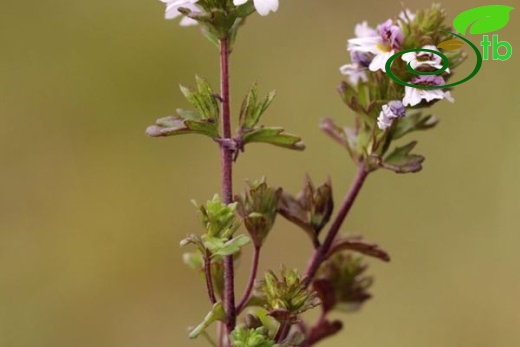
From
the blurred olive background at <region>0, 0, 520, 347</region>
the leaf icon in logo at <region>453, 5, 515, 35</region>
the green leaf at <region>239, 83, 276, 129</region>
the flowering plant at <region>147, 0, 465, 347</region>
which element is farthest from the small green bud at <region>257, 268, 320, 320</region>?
the blurred olive background at <region>0, 0, 520, 347</region>

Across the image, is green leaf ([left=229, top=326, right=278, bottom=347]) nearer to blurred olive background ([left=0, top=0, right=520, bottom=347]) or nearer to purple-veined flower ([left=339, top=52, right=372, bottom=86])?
purple-veined flower ([left=339, top=52, right=372, bottom=86])

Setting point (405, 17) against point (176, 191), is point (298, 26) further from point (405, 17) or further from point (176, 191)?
point (405, 17)

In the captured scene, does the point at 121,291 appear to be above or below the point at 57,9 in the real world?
below

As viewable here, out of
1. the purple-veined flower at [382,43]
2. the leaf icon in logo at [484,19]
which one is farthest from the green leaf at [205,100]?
the leaf icon in logo at [484,19]

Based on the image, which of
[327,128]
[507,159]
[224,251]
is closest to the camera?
[224,251]

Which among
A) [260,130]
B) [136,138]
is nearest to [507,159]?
[136,138]

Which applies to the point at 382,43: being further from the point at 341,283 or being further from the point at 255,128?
the point at 341,283

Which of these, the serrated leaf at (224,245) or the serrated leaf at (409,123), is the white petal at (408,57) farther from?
the serrated leaf at (224,245)
